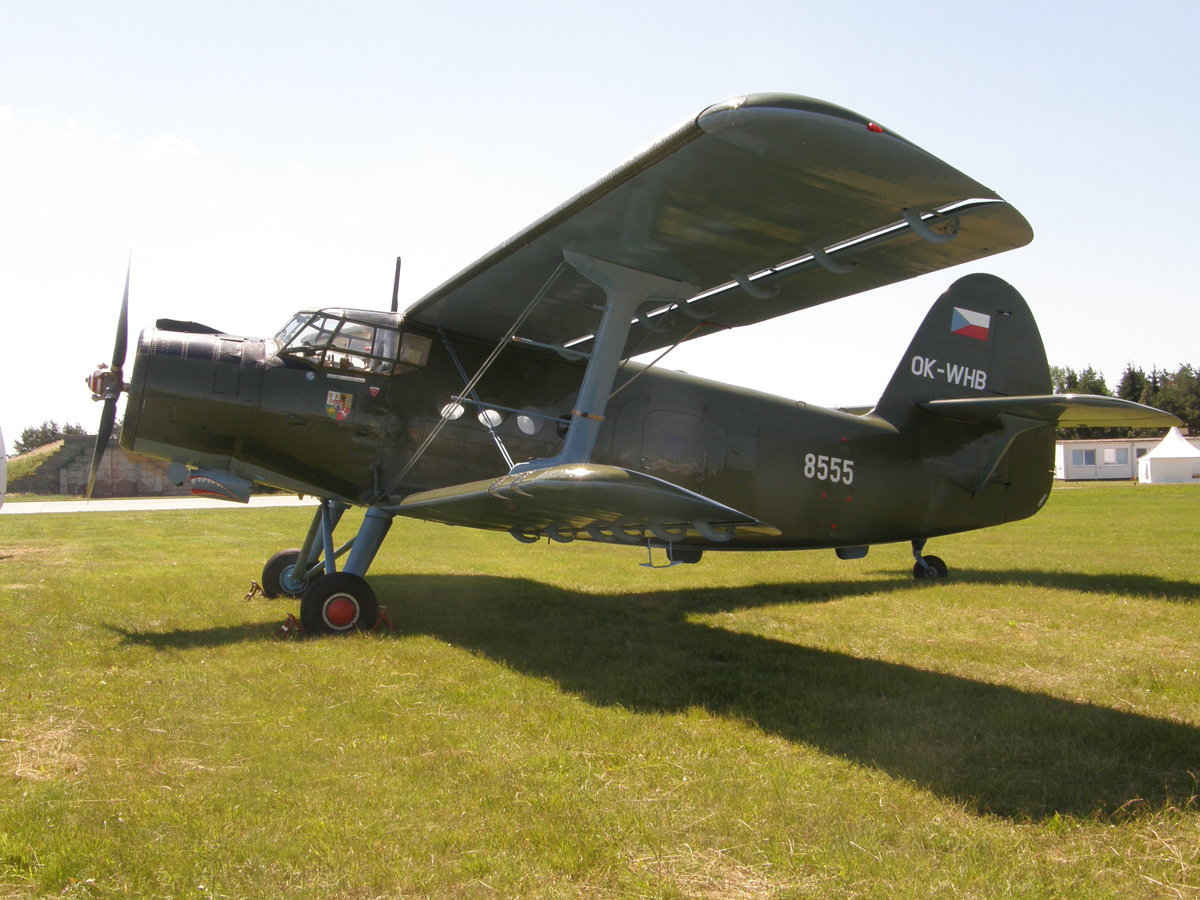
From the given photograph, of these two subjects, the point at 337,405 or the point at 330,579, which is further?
the point at 337,405

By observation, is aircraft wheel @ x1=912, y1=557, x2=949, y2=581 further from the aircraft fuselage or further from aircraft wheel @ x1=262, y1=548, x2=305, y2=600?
aircraft wheel @ x1=262, y1=548, x2=305, y2=600

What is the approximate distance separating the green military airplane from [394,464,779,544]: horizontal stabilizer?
0.09 feet

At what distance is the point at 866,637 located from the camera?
704 centimetres

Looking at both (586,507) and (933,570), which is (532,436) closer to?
(586,507)

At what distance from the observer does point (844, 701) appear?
4977 mm

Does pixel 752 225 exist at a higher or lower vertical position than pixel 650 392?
higher

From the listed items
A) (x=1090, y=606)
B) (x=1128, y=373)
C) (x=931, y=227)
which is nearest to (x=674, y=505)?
(x=931, y=227)

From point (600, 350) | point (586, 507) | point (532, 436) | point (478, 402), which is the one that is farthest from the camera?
point (532, 436)

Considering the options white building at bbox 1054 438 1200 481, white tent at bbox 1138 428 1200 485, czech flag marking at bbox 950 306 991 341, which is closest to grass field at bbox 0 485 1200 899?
czech flag marking at bbox 950 306 991 341

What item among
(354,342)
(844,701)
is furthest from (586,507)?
(354,342)

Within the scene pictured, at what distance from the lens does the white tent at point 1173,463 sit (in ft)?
139

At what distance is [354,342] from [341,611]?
7.99 feet

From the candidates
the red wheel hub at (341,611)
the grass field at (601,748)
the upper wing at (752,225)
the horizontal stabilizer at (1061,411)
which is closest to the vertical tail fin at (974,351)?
the horizontal stabilizer at (1061,411)

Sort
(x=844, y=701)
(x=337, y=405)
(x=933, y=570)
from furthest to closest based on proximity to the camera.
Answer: (x=933, y=570) → (x=337, y=405) → (x=844, y=701)
